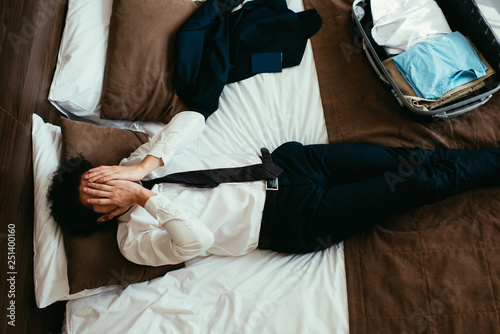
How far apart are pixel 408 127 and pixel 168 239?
3.46 feet

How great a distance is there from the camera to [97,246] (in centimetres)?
121

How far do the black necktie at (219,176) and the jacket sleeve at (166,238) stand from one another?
5.1 inches

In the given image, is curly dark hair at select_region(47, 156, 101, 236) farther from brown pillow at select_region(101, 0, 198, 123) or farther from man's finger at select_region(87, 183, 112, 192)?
brown pillow at select_region(101, 0, 198, 123)

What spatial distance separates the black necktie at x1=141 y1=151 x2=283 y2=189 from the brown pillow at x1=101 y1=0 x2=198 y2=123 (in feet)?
1.26

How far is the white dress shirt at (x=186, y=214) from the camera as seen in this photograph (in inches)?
44.5

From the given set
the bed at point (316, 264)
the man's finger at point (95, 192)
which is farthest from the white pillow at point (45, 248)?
the man's finger at point (95, 192)

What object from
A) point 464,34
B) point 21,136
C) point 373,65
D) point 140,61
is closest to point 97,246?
point 21,136

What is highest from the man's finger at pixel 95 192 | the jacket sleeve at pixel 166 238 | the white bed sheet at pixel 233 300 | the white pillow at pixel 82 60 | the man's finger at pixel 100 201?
the white pillow at pixel 82 60

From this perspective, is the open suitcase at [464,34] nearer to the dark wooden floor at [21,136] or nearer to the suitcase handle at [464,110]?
the suitcase handle at [464,110]

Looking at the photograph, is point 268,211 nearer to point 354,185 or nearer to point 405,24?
point 354,185

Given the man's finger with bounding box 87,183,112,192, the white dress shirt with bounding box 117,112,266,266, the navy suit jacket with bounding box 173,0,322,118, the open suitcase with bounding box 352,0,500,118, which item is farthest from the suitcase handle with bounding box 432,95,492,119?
the man's finger with bounding box 87,183,112,192

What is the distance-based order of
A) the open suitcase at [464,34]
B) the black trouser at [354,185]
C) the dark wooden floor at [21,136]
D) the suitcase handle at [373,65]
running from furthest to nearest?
the suitcase handle at [373,65] → the open suitcase at [464,34] → the black trouser at [354,185] → the dark wooden floor at [21,136]

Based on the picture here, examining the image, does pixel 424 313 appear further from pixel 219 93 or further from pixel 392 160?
pixel 219 93

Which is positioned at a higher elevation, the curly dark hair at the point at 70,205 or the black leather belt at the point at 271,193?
the curly dark hair at the point at 70,205
